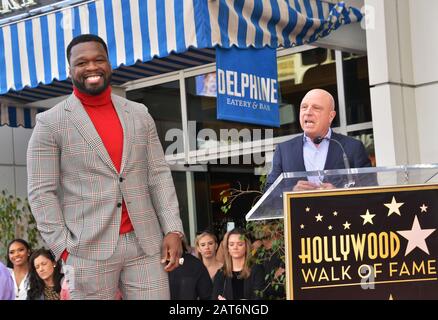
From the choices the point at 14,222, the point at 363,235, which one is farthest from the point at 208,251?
the point at 363,235

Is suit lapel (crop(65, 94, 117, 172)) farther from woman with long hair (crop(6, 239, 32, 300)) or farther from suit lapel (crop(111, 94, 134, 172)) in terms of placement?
woman with long hair (crop(6, 239, 32, 300))

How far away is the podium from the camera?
4.31m

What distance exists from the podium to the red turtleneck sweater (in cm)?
72

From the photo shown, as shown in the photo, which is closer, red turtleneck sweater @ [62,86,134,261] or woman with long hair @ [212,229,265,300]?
red turtleneck sweater @ [62,86,134,261]

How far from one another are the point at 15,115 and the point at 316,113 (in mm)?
6319

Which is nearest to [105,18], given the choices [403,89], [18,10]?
[18,10]

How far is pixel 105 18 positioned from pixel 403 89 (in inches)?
105

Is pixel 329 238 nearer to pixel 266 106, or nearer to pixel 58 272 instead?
pixel 266 106

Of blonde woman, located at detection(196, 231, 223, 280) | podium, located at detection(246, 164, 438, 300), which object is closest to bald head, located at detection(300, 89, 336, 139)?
podium, located at detection(246, 164, 438, 300)

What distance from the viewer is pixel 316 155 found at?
213 inches

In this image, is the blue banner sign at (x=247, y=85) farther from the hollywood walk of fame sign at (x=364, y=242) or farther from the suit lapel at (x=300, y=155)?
the hollywood walk of fame sign at (x=364, y=242)

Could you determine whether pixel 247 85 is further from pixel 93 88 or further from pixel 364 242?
pixel 364 242

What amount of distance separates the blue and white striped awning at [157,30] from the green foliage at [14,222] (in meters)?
2.46

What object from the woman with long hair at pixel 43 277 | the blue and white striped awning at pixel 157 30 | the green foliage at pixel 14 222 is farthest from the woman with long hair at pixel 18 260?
the blue and white striped awning at pixel 157 30
